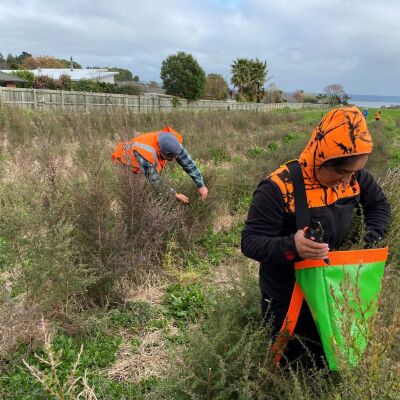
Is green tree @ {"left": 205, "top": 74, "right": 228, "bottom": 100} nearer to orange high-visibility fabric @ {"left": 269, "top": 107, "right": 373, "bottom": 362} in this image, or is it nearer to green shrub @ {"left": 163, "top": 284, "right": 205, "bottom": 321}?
green shrub @ {"left": 163, "top": 284, "right": 205, "bottom": 321}

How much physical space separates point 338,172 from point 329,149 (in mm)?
118

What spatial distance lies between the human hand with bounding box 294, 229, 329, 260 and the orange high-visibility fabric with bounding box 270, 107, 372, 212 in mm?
228

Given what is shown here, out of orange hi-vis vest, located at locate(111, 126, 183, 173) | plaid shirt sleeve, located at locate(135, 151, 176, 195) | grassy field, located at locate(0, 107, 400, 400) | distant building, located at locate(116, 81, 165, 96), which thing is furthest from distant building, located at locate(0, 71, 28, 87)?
plaid shirt sleeve, located at locate(135, 151, 176, 195)

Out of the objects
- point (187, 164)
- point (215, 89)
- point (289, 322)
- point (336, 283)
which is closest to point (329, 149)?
point (336, 283)

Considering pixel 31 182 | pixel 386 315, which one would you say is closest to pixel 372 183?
pixel 386 315

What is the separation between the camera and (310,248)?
152cm

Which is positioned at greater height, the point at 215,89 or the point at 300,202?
the point at 215,89

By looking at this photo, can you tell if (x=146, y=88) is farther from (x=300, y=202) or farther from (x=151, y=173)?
(x=300, y=202)

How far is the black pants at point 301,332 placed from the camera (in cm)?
195

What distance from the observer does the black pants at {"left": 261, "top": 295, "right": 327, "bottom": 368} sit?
1.95 meters

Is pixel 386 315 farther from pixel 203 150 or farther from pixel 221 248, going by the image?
pixel 203 150

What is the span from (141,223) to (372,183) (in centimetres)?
244

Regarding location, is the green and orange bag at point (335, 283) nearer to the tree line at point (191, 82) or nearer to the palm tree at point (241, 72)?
the tree line at point (191, 82)

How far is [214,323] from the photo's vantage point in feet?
7.80
